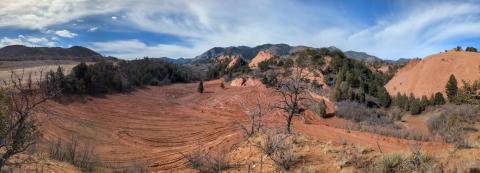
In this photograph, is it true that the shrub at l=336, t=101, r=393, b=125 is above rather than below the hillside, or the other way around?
below

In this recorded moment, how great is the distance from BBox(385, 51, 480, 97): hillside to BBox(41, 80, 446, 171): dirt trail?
34.3 feet

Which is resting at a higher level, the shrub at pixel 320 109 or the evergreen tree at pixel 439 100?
the evergreen tree at pixel 439 100

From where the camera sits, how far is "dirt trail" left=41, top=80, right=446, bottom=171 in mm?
18984

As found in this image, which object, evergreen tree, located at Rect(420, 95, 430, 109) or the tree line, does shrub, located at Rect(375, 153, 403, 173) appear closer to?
the tree line

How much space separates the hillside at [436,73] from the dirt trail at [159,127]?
10.5 m

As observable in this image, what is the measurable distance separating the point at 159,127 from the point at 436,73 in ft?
79.2

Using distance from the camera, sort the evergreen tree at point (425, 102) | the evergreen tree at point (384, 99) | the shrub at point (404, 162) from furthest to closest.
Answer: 1. the evergreen tree at point (384, 99)
2. the evergreen tree at point (425, 102)
3. the shrub at point (404, 162)

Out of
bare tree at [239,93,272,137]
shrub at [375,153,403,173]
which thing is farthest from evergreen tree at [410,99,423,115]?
shrub at [375,153,403,173]

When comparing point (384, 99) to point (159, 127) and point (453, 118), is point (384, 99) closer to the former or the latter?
point (453, 118)

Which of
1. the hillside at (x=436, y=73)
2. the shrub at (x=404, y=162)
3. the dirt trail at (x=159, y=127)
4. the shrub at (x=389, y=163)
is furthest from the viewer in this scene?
the hillside at (x=436, y=73)

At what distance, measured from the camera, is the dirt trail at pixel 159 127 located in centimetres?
1898

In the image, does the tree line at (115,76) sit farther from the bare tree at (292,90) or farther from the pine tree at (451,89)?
the pine tree at (451,89)

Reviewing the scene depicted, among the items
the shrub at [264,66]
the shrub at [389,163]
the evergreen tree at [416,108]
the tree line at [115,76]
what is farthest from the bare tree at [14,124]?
the shrub at [264,66]

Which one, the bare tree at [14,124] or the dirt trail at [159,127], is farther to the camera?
the dirt trail at [159,127]
